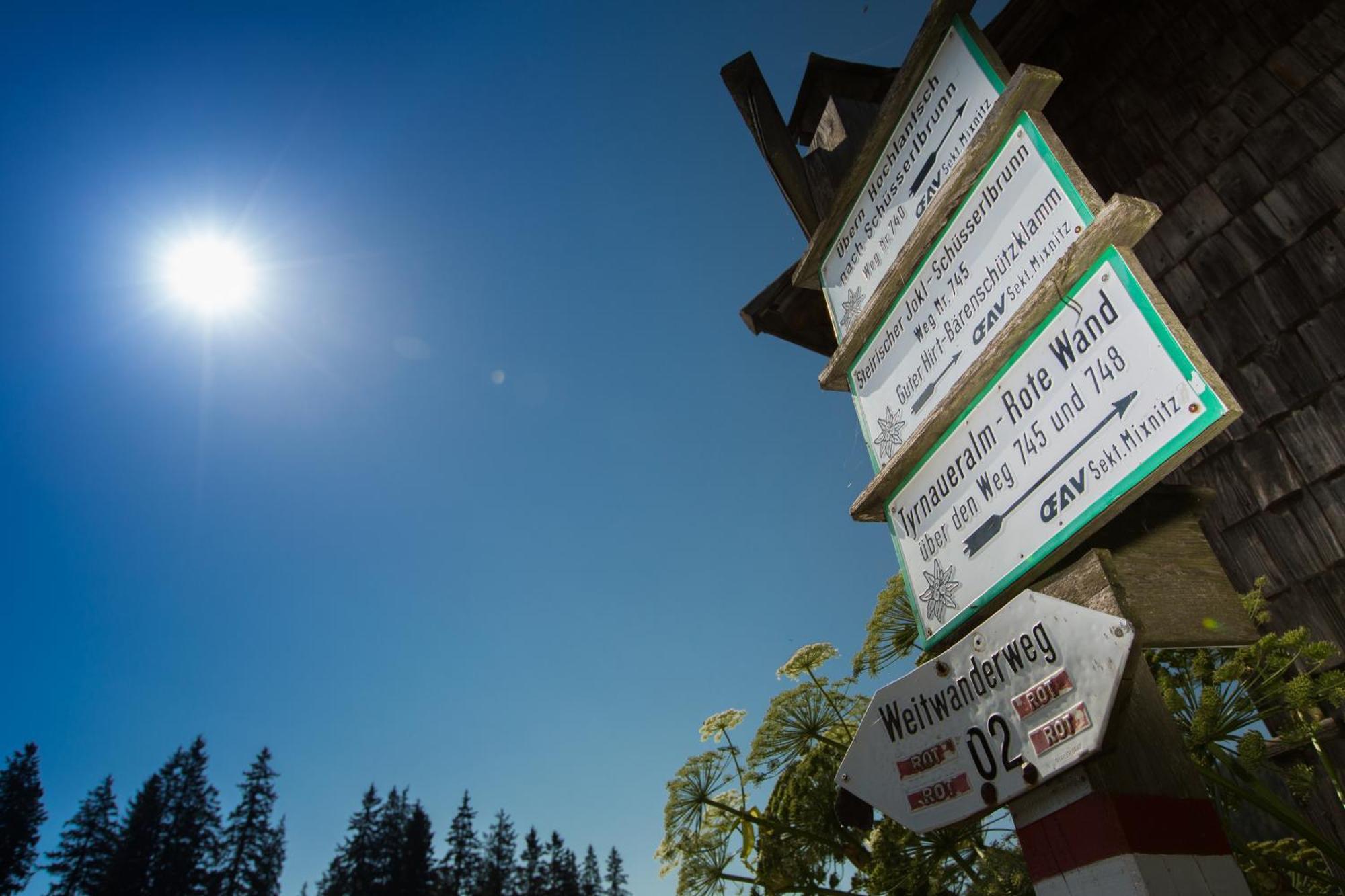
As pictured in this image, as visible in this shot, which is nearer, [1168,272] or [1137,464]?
[1137,464]

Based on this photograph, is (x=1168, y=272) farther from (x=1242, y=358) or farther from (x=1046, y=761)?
(x=1046, y=761)

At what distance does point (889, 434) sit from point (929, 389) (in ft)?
0.84

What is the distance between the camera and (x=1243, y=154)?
4.89m

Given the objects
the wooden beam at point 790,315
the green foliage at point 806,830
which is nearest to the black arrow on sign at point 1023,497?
the green foliage at point 806,830

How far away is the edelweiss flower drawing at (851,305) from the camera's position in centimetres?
279

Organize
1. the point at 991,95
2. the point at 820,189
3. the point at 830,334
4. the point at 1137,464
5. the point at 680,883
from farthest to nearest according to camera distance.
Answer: the point at 830,334 → the point at 680,883 → the point at 820,189 → the point at 991,95 → the point at 1137,464

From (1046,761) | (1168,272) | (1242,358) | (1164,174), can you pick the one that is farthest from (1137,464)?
(1164,174)

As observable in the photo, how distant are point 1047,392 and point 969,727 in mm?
824

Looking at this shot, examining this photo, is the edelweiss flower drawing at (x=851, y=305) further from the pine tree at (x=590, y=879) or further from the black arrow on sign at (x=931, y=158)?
the pine tree at (x=590, y=879)

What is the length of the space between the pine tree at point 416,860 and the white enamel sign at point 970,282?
60.5 m

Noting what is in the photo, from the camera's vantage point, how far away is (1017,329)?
5.95ft

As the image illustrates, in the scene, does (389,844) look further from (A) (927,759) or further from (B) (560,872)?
(A) (927,759)

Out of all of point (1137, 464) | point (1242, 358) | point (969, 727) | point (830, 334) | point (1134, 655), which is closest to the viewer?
point (1134, 655)

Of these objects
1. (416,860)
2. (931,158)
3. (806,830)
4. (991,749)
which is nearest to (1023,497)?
(991,749)
